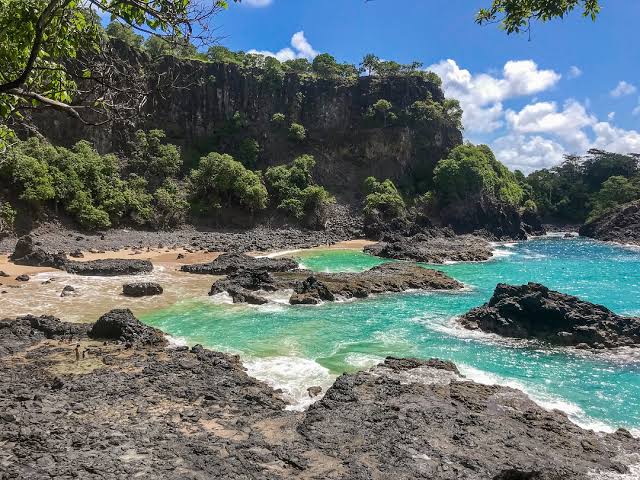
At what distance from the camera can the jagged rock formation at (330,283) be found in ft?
83.4

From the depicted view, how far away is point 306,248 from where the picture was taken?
4831 cm

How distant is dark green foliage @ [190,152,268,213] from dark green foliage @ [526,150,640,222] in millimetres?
54959

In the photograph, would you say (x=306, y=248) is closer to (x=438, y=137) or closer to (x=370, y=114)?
(x=370, y=114)

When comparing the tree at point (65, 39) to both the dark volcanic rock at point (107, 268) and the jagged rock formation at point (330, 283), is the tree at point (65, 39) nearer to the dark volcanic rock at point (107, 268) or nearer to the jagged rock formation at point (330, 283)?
the jagged rock formation at point (330, 283)

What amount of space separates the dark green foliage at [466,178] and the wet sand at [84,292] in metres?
42.0

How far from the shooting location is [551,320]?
65.2ft

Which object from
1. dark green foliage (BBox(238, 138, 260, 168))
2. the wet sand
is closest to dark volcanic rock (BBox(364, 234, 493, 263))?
the wet sand

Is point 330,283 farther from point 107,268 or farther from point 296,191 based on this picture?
point 296,191

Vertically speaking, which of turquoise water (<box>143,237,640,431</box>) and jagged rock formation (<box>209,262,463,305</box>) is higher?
jagged rock formation (<box>209,262,463,305</box>)

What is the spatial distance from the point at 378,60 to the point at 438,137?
15.6 m

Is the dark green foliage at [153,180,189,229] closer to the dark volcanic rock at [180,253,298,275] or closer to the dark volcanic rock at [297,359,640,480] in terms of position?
the dark volcanic rock at [180,253,298,275]

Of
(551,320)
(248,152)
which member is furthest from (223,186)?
(551,320)

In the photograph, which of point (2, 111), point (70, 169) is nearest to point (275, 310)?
point (2, 111)

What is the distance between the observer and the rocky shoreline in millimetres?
8602
